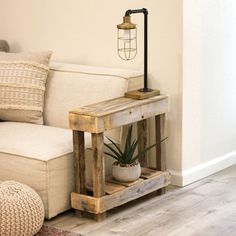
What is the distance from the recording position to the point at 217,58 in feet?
13.3

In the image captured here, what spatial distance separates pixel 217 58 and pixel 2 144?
61.4 inches

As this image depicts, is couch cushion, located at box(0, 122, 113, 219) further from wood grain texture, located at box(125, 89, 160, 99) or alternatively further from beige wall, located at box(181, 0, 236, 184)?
beige wall, located at box(181, 0, 236, 184)

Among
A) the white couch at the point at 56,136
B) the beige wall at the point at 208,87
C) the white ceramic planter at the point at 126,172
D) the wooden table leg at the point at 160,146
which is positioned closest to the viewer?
the white couch at the point at 56,136

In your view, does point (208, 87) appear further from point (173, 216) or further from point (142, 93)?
point (173, 216)

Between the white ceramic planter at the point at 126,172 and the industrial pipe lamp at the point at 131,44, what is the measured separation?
0.42 metres

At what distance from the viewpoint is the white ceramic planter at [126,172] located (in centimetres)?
342

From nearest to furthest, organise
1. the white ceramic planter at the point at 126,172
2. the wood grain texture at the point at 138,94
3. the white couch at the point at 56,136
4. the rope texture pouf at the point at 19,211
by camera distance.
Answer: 1. the rope texture pouf at the point at 19,211
2. the white couch at the point at 56,136
3. the white ceramic planter at the point at 126,172
4. the wood grain texture at the point at 138,94

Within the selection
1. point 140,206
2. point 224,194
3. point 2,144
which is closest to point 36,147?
point 2,144

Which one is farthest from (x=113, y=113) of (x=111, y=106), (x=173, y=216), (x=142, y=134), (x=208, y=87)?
(x=208, y=87)

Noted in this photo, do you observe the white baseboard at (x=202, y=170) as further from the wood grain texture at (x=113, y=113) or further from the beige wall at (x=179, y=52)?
the wood grain texture at (x=113, y=113)

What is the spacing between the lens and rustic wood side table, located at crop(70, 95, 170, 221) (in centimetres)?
319

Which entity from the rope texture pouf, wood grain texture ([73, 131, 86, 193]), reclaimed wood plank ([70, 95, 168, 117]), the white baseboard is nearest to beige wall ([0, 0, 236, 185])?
the white baseboard

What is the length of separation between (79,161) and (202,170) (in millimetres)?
1058

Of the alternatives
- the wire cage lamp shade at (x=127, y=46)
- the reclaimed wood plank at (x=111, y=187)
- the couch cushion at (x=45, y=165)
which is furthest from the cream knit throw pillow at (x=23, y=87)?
the reclaimed wood plank at (x=111, y=187)
